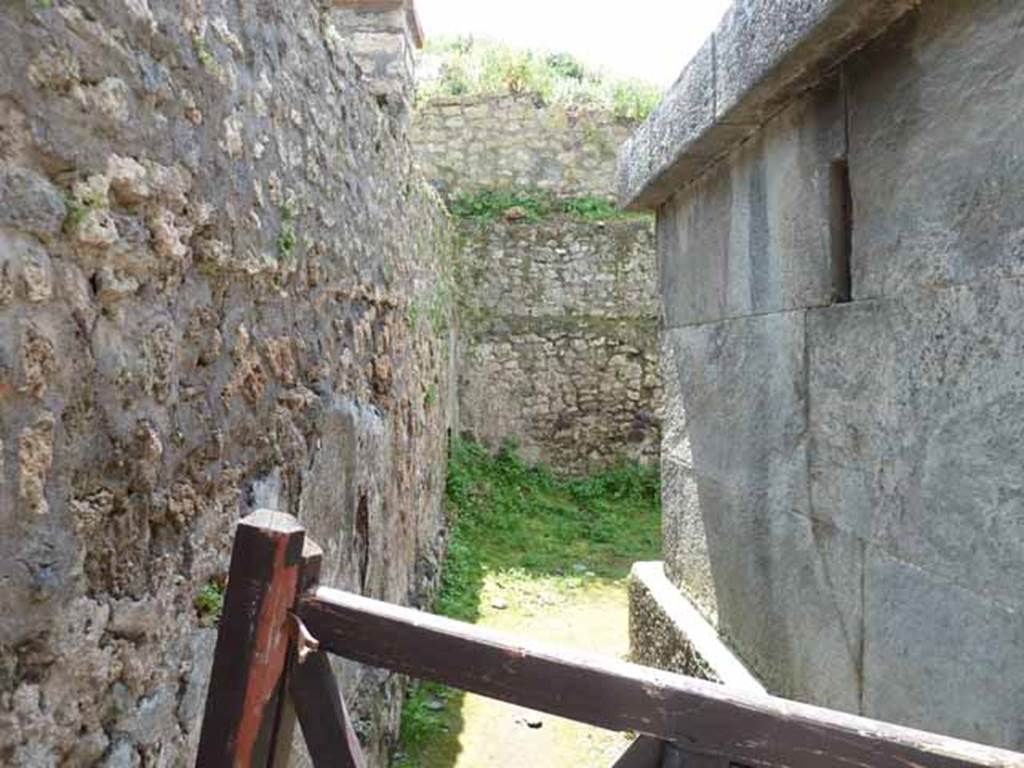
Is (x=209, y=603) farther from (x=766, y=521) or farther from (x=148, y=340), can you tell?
(x=766, y=521)

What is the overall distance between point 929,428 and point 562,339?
7.99 metres

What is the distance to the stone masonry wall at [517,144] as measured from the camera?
1040cm

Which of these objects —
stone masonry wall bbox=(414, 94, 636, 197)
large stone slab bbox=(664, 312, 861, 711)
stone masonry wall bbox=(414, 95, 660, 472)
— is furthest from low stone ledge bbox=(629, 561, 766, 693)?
stone masonry wall bbox=(414, 94, 636, 197)

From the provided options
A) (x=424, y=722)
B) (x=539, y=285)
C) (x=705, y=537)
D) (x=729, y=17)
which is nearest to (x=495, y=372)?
(x=539, y=285)

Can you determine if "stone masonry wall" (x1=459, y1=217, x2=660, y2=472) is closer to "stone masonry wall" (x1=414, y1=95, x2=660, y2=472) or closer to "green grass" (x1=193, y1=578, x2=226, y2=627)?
"stone masonry wall" (x1=414, y1=95, x2=660, y2=472)

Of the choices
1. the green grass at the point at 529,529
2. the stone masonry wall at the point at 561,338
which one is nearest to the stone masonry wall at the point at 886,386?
the green grass at the point at 529,529

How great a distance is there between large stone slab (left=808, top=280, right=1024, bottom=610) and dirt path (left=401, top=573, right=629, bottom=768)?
1538mm

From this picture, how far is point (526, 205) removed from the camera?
400 inches

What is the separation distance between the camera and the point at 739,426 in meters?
2.43

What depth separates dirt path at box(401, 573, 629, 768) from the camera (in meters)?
3.92

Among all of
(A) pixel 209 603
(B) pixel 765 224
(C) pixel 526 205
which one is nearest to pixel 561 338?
(C) pixel 526 205

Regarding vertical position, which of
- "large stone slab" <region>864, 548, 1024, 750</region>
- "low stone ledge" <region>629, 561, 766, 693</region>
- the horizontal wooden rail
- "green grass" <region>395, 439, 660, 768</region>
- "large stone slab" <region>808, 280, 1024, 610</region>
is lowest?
Answer: "green grass" <region>395, 439, 660, 768</region>

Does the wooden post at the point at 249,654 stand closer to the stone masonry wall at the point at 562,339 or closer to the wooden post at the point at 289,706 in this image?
the wooden post at the point at 289,706

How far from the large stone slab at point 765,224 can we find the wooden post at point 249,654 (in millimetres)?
1391
